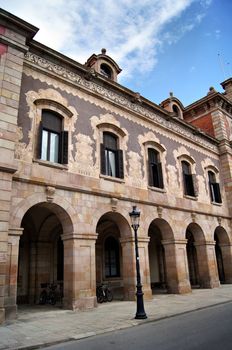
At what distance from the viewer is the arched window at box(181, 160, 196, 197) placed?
18.2 meters

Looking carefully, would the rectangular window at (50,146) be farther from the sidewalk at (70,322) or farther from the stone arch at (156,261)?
the stone arch at (156,261)

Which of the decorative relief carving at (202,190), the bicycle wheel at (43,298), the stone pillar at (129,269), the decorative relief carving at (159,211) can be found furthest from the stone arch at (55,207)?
the decorative relief carving at (202,190)

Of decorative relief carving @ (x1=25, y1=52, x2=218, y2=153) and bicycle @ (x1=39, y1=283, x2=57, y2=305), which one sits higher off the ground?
decorative relief carving @ (x1=25, y1=52, x2=218, y2=153)

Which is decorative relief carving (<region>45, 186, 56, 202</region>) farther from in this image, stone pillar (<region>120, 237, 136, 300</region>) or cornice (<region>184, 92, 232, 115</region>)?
cornice (<region>184, 92, 232, 115</region>)

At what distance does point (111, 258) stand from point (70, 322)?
8.73m

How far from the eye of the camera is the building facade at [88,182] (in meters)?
10.3

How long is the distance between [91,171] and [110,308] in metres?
5.41

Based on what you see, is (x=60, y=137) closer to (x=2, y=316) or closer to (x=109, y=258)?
(x=2, y=316)

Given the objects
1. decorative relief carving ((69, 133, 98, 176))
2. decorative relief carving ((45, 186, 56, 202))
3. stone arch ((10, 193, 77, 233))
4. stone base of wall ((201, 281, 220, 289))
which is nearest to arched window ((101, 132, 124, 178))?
decorative relief carving ((69, 133, 98, 176))

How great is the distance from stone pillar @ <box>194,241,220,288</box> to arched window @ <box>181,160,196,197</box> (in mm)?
3154

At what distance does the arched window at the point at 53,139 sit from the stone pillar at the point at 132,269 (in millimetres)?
4776

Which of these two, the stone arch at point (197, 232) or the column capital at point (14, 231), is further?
the stone arch at point (197, 232)

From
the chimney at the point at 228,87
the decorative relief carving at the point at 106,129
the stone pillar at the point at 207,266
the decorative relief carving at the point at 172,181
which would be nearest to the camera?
the decorative relief carving at the point at 106,129

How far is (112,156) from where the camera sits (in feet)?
46.4
